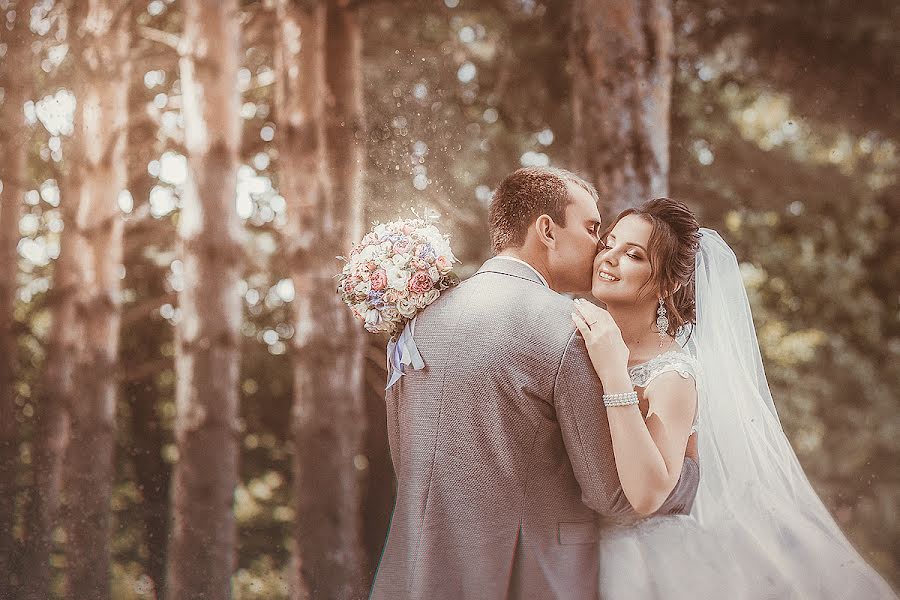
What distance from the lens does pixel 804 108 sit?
4574mm

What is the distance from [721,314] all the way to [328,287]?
6.31ft

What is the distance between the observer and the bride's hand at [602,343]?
6.44ft

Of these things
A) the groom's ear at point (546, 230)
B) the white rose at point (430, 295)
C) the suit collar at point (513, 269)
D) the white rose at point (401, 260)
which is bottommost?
the white rose at point (430, 295)

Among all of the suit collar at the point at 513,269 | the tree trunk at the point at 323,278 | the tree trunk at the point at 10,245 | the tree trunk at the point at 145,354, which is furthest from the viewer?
→ the tree trunk at the point at 10,245

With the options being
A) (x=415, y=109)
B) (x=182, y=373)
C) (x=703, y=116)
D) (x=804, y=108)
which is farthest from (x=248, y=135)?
(x=804, y=108)

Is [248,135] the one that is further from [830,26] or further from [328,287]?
[830,26]

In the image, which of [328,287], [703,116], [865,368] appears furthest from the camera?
[865,368]

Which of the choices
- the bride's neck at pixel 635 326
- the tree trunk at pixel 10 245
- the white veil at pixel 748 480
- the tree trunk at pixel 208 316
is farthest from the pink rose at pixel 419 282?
the tree trunk at pixel 10 245

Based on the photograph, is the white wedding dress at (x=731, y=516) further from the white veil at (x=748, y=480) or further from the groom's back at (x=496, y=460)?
the groom's back at (x=496, y=460)

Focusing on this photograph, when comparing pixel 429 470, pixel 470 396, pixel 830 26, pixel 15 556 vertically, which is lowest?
pixel 15 556

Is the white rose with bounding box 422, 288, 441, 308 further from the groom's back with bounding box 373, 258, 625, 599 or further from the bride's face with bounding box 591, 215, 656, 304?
the bride's face with bounding box 591, 215, 656, 304

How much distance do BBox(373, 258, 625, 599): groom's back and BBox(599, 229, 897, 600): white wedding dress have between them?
0.69 feet

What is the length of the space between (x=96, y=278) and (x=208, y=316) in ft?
2.07

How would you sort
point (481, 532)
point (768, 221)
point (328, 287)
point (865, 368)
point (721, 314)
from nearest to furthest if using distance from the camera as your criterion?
point (481, 532) < point (721, 314) < point (328, 287) < point (768, 221) < point (865, 368)
